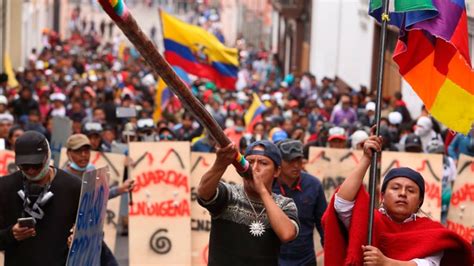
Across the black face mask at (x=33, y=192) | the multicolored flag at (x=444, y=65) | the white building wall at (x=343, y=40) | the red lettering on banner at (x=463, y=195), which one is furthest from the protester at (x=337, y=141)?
the white building wall at (x=343, y=40)

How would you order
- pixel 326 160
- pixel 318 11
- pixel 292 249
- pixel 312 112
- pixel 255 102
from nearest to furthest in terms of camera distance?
pixel 292 249, pixel 326 160, pixel 255 102, pixel 312 112, pixel 318 11

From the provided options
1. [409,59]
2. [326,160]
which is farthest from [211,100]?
[409,59]

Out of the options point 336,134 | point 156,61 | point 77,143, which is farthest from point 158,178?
point 156,61

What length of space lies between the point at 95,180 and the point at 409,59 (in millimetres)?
1660

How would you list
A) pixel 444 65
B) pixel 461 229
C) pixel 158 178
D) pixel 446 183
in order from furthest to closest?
pixel 446 183 → pixel 158 178 → pixel 461 229 → pixel 444 65

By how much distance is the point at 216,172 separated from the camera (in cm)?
579

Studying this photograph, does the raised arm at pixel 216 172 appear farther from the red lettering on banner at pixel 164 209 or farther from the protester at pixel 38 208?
the red lettering on banner at pixel 164 209

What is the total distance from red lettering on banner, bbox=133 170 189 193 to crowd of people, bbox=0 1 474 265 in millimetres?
1135

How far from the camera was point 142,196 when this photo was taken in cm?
1144

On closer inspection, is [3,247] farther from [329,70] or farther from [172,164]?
[329,70]

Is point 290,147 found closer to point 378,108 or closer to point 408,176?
point 378,108

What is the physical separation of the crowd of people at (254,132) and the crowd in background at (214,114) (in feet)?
0.08

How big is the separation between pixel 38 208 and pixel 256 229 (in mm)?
1149

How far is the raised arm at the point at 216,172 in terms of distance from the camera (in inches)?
220
